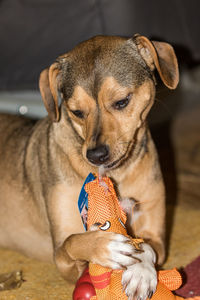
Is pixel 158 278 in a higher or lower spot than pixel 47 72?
lower

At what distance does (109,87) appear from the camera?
8.09 ft

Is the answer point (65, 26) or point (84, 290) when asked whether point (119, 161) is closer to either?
point (84, 290)

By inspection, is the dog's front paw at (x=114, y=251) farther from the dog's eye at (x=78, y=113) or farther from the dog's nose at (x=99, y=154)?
the dog's eye at (x=78, y=113)

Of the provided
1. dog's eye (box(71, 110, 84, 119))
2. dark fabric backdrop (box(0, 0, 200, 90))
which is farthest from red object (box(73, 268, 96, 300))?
dark fabric backdrop (box(0, 0, 200, 90))

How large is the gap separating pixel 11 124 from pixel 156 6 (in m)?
2.22

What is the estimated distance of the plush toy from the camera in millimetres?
2135

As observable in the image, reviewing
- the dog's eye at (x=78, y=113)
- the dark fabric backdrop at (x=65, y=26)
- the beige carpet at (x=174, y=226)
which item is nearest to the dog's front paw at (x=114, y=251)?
the beige carpet at (x=174, y=226)

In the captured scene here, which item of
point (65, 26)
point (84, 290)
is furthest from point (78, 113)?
point (65, 26)

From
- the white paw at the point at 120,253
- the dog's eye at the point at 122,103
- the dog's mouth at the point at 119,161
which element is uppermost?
the dog's eye at the point at 122,103

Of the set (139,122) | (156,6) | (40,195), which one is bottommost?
(40,195)

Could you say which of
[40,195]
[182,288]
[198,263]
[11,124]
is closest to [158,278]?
[182,288]

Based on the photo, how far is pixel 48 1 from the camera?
4449mm

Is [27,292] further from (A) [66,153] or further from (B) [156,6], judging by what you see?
(B) [156,6]

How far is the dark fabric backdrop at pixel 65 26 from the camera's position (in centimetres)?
432
